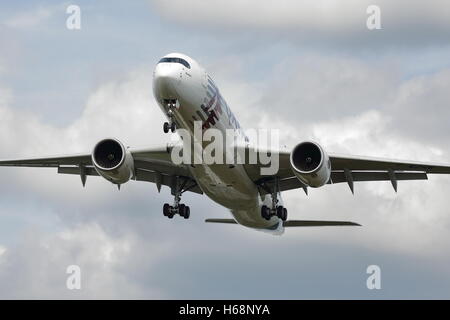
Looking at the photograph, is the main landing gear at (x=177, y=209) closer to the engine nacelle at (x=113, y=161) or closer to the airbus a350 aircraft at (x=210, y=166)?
the airbus a350 aircraft at (x=210, y=166)

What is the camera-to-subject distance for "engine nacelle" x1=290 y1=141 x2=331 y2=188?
35156 mm

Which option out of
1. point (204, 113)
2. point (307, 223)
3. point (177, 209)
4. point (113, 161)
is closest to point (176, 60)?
point (204, 113)

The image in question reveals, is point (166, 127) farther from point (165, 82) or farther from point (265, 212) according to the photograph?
point (265, 212)

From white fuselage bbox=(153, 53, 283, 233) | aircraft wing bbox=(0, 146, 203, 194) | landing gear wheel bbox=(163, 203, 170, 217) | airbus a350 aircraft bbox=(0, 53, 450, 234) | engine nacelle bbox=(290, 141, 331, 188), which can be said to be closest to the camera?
white fuselage bbox=(153, 53, 283, 233)

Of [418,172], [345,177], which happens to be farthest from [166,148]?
[418,172]

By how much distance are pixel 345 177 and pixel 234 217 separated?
19.0 feet

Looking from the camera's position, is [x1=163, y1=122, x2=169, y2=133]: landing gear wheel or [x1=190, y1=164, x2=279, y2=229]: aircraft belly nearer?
[x1=163, y1=122, x2=169, y2=133]: landing gear wheel

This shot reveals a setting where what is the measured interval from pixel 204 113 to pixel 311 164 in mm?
4827

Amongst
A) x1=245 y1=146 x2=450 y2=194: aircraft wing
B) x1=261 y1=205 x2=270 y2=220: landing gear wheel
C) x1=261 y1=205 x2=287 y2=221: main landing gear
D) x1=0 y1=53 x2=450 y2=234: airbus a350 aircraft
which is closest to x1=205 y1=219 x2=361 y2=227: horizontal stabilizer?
x1=0 y1=53 x2=450 y2=234: airbus a350 aircraft

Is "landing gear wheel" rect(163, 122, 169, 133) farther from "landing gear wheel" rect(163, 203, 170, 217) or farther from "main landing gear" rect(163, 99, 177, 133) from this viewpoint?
"landing gear wheel" rect(163, 203, 170, 217)

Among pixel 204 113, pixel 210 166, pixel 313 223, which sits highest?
pixel 204 113

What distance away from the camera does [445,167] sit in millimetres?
37250

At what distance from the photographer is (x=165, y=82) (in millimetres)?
32750

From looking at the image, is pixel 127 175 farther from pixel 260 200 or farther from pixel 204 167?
pixel 260 200
